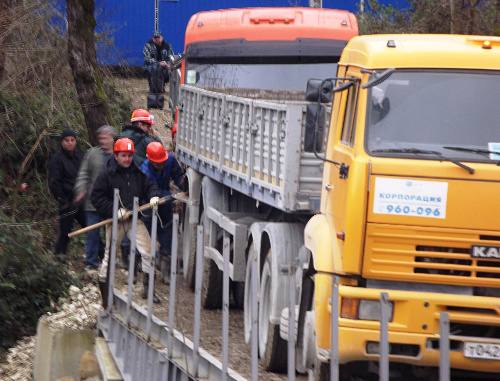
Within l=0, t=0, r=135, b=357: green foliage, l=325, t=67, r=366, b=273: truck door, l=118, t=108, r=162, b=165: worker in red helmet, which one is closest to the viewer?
l=325, t=67, r=366, b=273: truck door

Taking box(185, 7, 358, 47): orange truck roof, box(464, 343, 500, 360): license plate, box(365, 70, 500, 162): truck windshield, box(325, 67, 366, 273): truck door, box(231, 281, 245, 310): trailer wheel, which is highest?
box(185, 7, 358, 47): orange truck roof

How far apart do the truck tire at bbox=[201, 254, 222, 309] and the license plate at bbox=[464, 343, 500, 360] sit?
5.27 metres

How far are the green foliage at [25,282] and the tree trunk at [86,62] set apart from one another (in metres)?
4.09

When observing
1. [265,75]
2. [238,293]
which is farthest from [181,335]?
[265,75]

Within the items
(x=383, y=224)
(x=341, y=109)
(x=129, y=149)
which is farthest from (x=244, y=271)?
(x=383, y=224)

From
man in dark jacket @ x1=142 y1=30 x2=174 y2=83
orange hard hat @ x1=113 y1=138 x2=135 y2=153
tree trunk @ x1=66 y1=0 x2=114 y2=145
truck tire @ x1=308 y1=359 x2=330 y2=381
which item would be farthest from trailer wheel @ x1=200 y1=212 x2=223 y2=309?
man in dark jacket @ x1=142 y1=30 x2=174 y2=83

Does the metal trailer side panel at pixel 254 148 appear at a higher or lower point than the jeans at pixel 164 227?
higher

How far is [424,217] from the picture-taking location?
632cm

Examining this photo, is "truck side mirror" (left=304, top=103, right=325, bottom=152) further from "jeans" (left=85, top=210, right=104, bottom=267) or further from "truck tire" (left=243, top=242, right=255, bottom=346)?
"jeans" (left=85, top=210, right=104, bottom=267)

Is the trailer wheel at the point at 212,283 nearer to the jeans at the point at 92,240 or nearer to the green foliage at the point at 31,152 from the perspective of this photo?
the jeans at the point at 92,240

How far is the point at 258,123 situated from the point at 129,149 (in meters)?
2.26

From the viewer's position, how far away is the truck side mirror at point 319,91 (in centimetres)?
696

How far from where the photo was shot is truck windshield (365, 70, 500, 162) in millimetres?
6500

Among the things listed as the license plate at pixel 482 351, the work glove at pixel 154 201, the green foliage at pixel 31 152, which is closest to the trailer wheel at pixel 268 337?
the work glove at pixel 154 201
